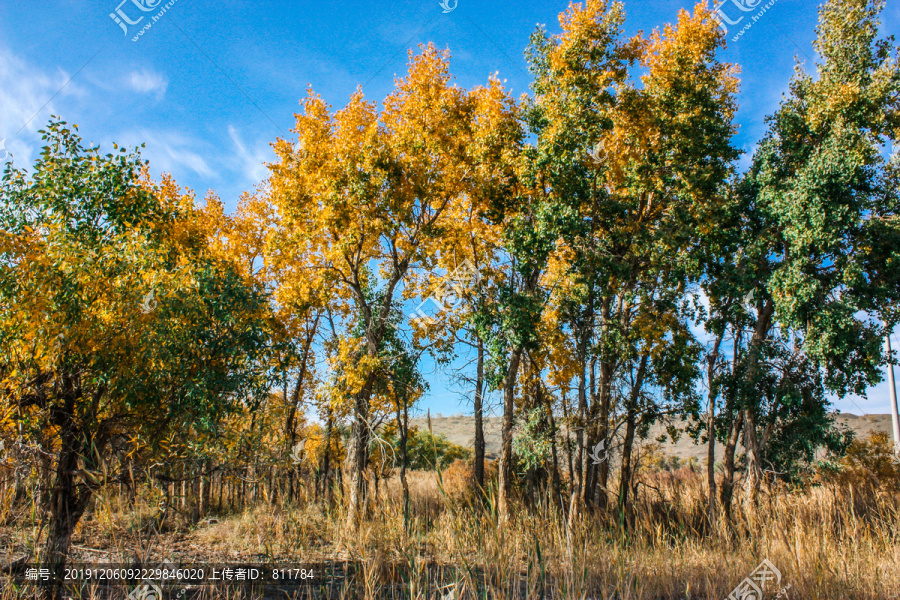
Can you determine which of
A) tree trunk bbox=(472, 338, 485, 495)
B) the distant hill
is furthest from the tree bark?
the distant hill

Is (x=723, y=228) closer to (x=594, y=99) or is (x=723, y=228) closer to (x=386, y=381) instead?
(x=594, y=99)

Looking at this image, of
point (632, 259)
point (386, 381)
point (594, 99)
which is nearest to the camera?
point (594, 99)

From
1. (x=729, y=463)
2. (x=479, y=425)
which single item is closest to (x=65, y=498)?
(x=479, y=425)

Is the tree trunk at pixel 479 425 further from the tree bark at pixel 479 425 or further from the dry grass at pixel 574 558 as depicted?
the dry grass at pixel 574 558

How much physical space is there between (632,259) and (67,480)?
12.5 metres

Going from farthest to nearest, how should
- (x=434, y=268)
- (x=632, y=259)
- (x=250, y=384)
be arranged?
(x=434, y=268) < (x=632, y=259) < (x=250, y=384)

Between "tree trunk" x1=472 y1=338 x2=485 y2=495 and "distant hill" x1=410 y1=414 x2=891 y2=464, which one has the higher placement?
"tree trunk" x1=472 y1=338 x2=485 y2=495

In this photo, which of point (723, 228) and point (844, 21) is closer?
point (844, 21)

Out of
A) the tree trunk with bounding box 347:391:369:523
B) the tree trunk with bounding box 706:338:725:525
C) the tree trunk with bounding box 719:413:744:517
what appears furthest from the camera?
the tree trunk with bounding box 719:413:744:517

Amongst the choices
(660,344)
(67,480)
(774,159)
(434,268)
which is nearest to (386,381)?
(434,268)

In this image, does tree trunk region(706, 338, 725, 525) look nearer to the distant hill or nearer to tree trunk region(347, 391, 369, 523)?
tree trunk region(347, 391, 369, 523)

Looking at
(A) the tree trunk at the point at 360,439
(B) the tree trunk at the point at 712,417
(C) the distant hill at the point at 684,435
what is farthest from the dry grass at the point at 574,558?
(C) the distant hill at the point at 684,435

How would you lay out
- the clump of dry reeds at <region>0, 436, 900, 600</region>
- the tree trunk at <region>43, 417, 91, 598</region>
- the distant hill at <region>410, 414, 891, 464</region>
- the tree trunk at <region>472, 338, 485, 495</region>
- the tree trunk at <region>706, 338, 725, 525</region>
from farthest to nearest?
the distant hill at <region>410, 414, 891, 464</region> → the tree trunk at <region>472, 338, 485, 495</region> → the tree trunk at <region>706, 338, 725, 525</region> → the tree trunk at <region>43, 417, 91, 598</region> → the clump of dry reeds at <region>0, 436, 900, 600</region>

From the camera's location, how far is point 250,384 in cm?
648
